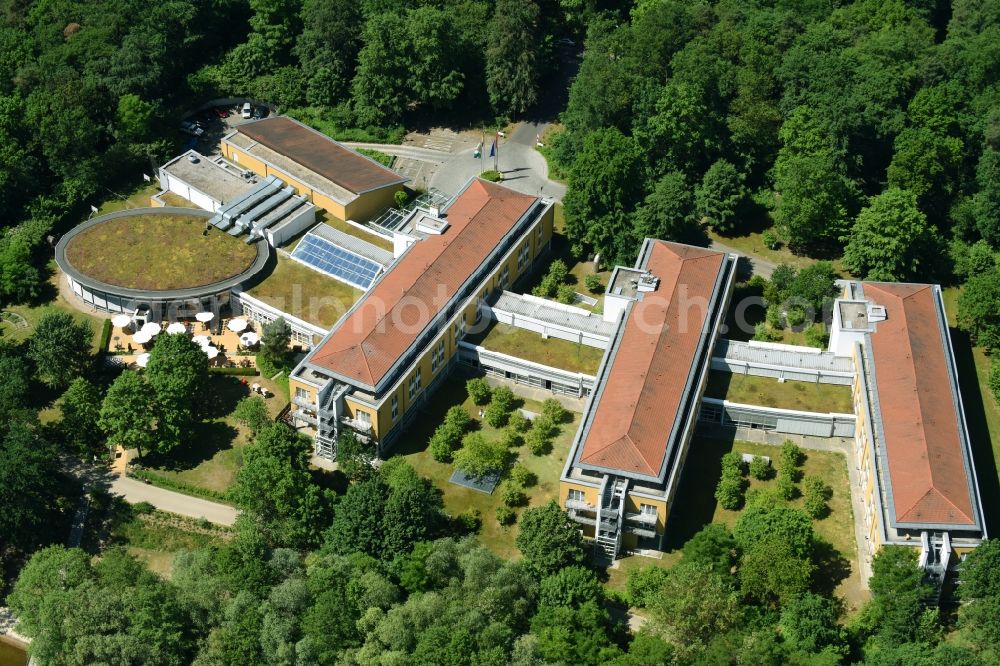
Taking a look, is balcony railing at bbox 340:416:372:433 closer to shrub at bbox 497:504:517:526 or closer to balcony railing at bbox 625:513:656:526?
shrub at bbox 497:504:517:526

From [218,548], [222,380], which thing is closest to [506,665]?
[218,548]

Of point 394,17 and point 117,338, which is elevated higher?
point 394,17

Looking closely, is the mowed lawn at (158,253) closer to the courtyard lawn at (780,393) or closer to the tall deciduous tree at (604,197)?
the tall deciduous tree at (604,197)

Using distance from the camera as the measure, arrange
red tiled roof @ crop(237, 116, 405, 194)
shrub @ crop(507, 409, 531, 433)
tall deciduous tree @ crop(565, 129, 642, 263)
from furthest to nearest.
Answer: red tiled roof @ crop(237, 116, 405, 194) < tall deciduous tree @ crop(565, 129, 642, 263) < shrub @ crop(507, 409, 531, 433)

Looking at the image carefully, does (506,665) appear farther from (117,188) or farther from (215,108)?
(215,108)

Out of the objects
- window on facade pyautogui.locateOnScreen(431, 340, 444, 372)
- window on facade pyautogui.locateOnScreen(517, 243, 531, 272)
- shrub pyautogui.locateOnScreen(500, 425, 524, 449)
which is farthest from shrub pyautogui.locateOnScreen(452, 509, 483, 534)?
window on facade pyautogui.locateOnScreen(517, 243, 531, 272)
